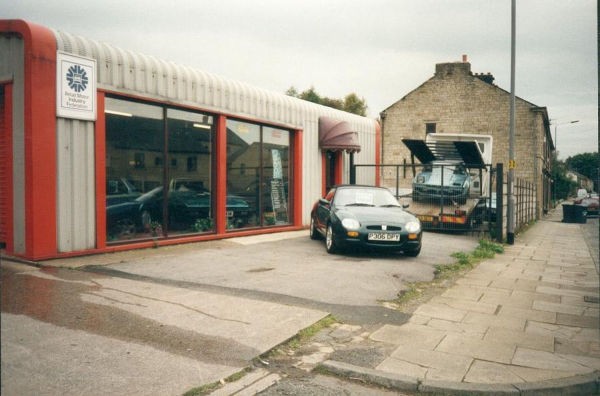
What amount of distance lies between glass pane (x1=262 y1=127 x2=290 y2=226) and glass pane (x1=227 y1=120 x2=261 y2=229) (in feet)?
1.27

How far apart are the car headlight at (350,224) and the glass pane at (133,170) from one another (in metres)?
4.00

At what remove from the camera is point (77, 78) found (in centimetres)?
877

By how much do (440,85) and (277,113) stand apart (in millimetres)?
21641

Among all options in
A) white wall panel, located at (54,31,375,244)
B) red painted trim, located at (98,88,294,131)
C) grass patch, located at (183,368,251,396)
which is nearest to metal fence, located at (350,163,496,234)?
white wall panel, located at (54,31,375,244)

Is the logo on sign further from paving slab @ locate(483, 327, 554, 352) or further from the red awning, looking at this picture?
the red awning

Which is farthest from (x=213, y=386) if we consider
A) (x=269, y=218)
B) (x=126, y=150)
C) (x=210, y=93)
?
(x=269, y=218)

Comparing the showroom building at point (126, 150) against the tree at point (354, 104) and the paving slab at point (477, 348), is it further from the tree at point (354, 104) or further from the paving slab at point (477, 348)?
the tree at point (354, 104)

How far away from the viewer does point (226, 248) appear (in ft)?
35.6

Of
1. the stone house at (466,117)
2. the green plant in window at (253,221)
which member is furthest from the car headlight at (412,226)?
the stone house at (466,117)

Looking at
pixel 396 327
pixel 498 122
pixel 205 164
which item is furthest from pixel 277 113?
pixel 498 122

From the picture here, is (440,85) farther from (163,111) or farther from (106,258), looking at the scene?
(106,258)

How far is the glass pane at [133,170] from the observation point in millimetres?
9578

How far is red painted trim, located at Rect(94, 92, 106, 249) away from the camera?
9180 mm

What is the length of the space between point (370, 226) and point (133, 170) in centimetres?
488
